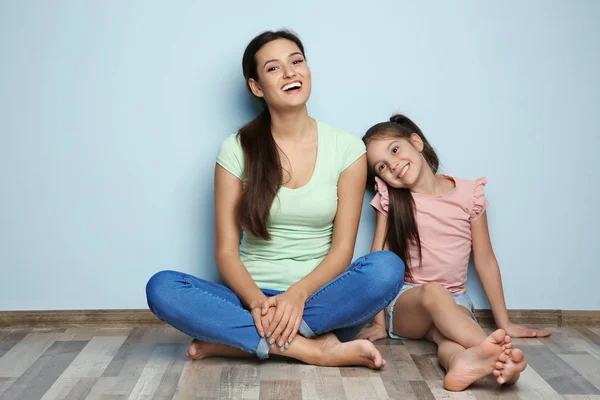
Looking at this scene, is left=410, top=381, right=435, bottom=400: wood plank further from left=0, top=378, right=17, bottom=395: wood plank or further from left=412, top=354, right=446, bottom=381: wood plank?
left=0, top=378, right=17, bottom=395: wood plank

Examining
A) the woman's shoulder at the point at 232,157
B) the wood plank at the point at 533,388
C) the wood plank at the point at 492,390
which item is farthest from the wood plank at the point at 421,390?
the woman's shoulder at the point at 232,157

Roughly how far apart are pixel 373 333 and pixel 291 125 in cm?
66

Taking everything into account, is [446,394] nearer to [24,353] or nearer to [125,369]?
[125,369]

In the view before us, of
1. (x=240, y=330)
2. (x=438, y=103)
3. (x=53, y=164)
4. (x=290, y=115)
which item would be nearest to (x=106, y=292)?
(x=53, y=164)

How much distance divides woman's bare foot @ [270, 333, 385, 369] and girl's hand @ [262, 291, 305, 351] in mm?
28

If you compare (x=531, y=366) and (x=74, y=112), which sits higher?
(x=74, y=112)

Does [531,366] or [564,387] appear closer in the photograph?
[564,387]

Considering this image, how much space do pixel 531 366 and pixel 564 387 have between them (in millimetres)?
178

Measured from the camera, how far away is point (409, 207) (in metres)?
2.30

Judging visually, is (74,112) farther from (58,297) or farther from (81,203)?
(58,297)

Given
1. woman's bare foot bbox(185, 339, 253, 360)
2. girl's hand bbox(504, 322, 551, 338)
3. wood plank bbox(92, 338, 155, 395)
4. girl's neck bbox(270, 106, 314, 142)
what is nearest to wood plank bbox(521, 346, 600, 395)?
girl's hand bbox(504, 322, 551, 338)

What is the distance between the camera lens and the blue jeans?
6.43 ft

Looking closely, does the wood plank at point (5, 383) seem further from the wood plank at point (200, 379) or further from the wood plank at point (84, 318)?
the wood plank at point (84, 318)

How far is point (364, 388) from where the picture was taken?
178 cm
